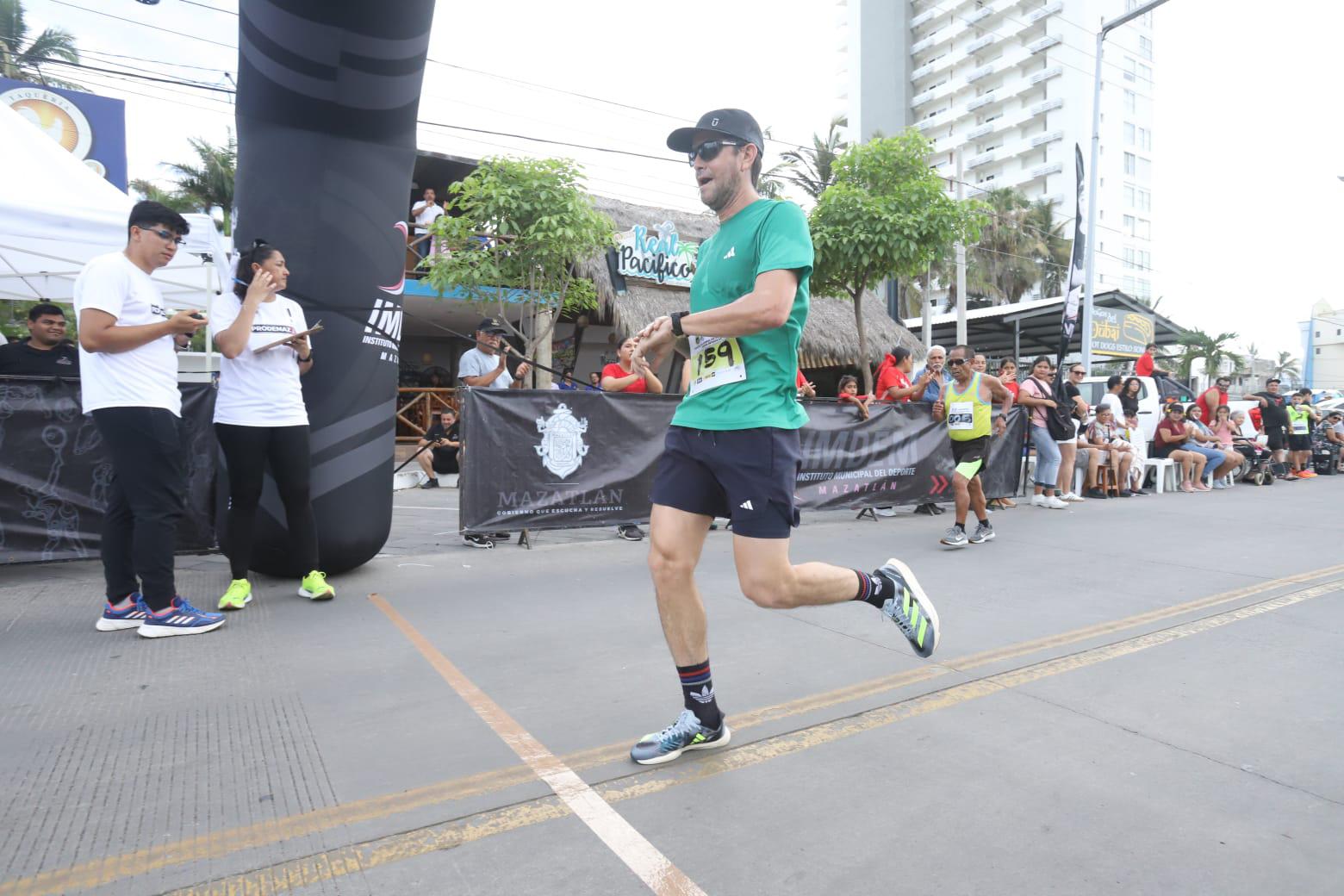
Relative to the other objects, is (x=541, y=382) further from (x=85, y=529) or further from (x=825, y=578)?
(x=825, y=578)

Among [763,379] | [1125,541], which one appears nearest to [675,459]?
[763,379]

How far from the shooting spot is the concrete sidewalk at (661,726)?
203cm

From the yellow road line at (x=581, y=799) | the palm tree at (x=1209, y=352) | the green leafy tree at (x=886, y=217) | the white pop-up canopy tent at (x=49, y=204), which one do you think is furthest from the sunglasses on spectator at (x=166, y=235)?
the palm tree at (x=1209, y=352)

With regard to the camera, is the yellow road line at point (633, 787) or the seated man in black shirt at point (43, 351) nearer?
the yellow road line at point (633, 787)

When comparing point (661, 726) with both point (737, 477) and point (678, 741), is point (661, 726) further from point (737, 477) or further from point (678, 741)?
point (737, 477)

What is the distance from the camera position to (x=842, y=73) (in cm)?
8725

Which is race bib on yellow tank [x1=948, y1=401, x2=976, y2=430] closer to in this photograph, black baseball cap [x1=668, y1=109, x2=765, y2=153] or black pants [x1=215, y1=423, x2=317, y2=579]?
black baseball cap [x1=668, y1=109, x2=765, y2=153]

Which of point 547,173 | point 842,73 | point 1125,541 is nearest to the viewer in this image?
point 1125,541

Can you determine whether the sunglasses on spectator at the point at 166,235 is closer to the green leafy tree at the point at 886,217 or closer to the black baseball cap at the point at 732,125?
the black baseball cap at the point at 732,125

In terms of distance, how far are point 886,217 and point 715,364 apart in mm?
12128

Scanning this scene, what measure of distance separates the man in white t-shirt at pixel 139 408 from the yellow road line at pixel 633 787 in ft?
7.97

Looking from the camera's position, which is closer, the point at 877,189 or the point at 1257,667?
the point at 1257,667

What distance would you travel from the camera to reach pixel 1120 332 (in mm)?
26016

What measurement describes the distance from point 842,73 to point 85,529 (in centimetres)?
9393
